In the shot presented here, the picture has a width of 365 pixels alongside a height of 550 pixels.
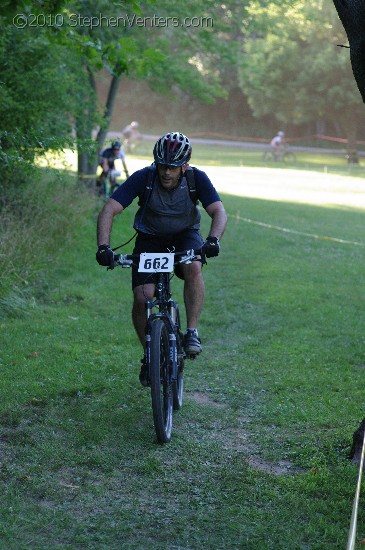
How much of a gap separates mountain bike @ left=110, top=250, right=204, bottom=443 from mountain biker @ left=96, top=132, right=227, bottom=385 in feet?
0.43

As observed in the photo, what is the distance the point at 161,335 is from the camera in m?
6.33

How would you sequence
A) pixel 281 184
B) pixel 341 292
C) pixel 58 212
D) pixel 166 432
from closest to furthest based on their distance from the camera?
pixel 166 432, pixel 341 292, pixel 58 212, pixel 281 184

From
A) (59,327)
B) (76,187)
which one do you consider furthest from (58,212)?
(59,327)

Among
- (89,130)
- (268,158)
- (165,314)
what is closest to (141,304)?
(165,314)

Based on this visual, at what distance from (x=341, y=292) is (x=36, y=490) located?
326 inches

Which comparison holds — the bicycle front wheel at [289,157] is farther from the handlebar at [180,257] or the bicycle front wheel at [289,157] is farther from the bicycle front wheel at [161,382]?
the bicycle front wheel at [161,382]

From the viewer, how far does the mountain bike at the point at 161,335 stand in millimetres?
6082

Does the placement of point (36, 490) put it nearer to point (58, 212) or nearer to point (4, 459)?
point (4, 459)

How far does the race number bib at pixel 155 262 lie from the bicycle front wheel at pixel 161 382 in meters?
0.35

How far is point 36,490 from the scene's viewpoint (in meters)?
5.33

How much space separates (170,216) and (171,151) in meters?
0.53

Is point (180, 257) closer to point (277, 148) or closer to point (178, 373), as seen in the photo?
point (178, 373)

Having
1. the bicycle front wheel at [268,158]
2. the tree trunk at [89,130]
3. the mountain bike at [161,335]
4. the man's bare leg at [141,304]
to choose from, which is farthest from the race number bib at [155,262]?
the bicycle front wheel at [268,158]

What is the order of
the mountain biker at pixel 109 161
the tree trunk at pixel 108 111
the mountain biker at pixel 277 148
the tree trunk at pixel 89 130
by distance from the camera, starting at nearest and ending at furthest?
the tree trunk at pixel 89 130 < the mountain biker at pixel 109 161 < the tree trunk at pixel 108 111 < the mountain biker at pixel 277 148
